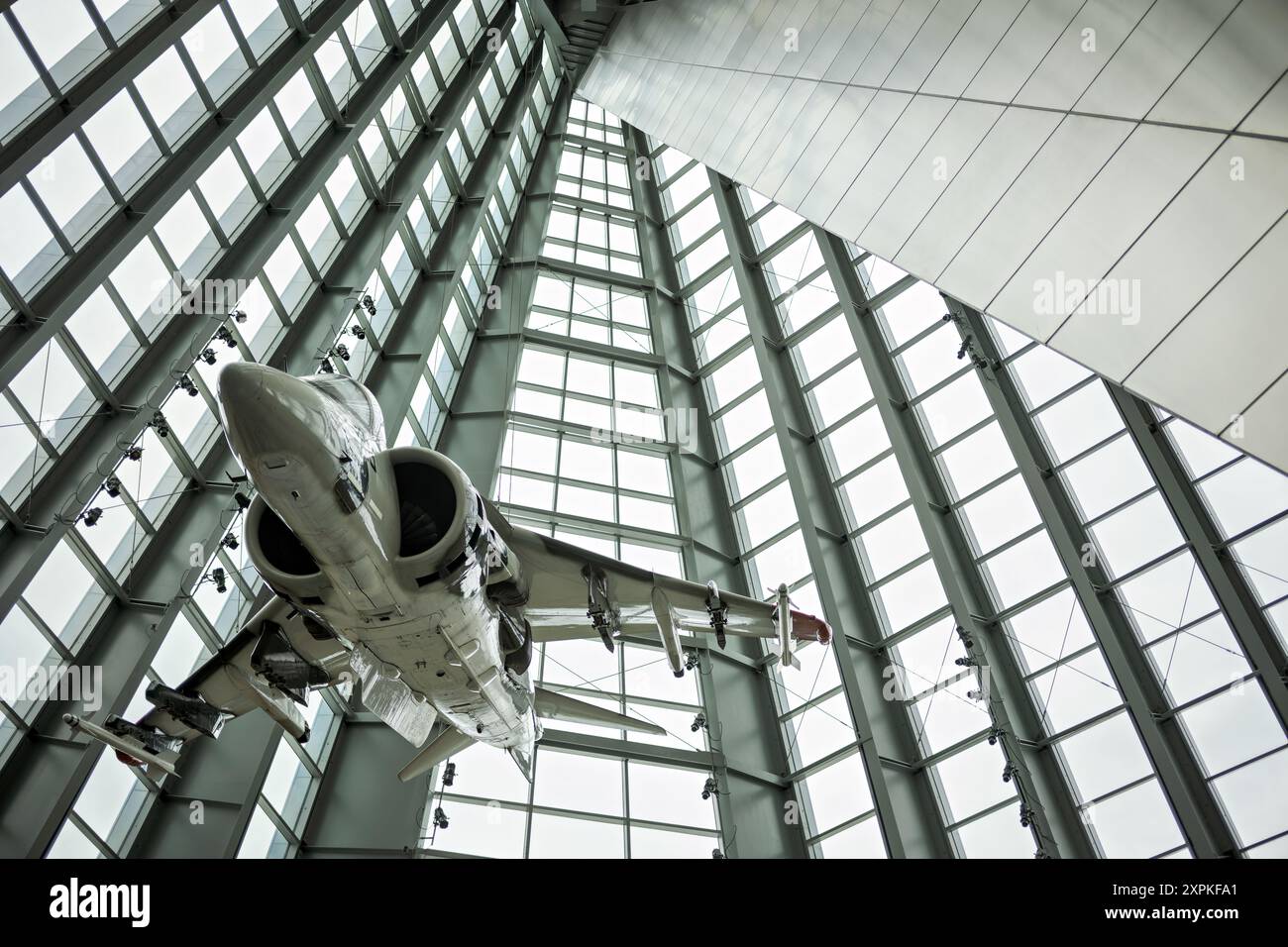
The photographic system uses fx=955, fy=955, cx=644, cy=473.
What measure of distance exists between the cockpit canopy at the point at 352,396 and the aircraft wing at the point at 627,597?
3.17 metres

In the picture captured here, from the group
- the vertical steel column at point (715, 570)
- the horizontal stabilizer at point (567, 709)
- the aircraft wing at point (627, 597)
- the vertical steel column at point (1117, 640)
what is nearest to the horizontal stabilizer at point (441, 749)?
the horizontal stabilizer at point (567, 709)

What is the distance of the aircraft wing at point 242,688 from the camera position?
1156 centimetres

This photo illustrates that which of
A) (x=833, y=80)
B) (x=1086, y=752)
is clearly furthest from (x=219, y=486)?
(x=1086, y=752)

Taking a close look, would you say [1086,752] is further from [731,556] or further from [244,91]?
[244,91]

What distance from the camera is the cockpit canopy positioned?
983 centimetres

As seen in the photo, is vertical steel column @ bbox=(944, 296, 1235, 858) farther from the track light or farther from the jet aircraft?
the track light

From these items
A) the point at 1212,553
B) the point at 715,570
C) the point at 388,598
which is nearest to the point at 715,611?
the point at 388,598

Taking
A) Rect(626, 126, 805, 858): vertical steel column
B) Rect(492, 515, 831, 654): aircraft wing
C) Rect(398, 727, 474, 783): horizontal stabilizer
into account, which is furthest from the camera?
Rect(626, 126, 805, 858): vertical steel column

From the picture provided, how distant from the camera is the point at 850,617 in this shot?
2172 centimetres

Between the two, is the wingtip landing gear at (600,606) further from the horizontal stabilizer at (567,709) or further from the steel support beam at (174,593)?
the steel support beam at (174,593)

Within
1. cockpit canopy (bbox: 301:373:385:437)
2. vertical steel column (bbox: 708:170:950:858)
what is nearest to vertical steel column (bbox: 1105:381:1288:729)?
vertical steel column (bbox: 708:170:950:858)

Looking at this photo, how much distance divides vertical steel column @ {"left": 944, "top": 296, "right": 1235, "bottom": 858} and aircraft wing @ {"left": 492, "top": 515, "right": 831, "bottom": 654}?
546 cm
